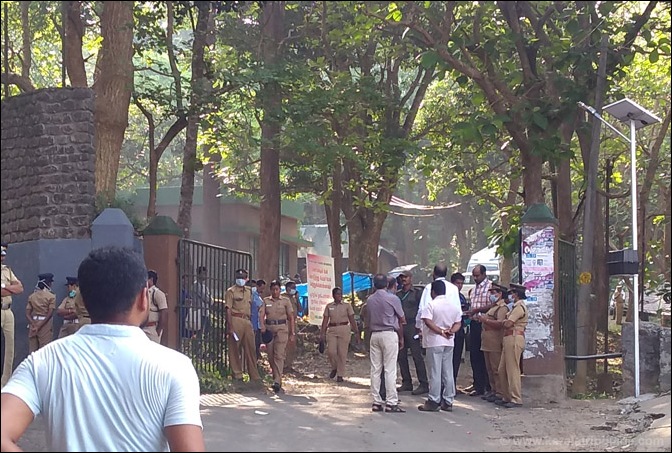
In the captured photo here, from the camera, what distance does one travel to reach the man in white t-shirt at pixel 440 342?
37.6 ft

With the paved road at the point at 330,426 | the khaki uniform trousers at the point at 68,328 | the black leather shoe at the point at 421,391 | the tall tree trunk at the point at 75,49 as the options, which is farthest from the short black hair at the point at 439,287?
the tall tree trunk at the point at 75,49

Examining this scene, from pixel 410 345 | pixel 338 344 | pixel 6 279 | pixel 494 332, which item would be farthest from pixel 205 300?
pixel 494 332

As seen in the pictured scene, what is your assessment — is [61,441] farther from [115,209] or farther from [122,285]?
[115,209]

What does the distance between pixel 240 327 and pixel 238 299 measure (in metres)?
0.44

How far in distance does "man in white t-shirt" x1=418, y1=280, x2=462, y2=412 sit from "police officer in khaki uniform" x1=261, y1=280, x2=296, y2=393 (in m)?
2.80

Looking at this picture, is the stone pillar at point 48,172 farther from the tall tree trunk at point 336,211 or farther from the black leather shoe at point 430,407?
the tall tree trunk at point 336,211

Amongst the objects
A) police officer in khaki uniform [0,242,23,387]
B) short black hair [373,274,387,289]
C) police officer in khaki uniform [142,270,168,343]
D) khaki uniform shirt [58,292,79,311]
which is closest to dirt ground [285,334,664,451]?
short black hair [373,274,387,289]

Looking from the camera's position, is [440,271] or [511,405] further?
[440,271]

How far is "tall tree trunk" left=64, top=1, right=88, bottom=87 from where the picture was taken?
1485cm

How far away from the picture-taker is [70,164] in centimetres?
1345

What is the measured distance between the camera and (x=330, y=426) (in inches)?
395

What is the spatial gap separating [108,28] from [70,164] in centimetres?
240

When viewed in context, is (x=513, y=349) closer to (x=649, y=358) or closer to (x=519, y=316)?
(x=519, y=316)

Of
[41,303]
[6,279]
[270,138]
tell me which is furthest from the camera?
[270,138]
